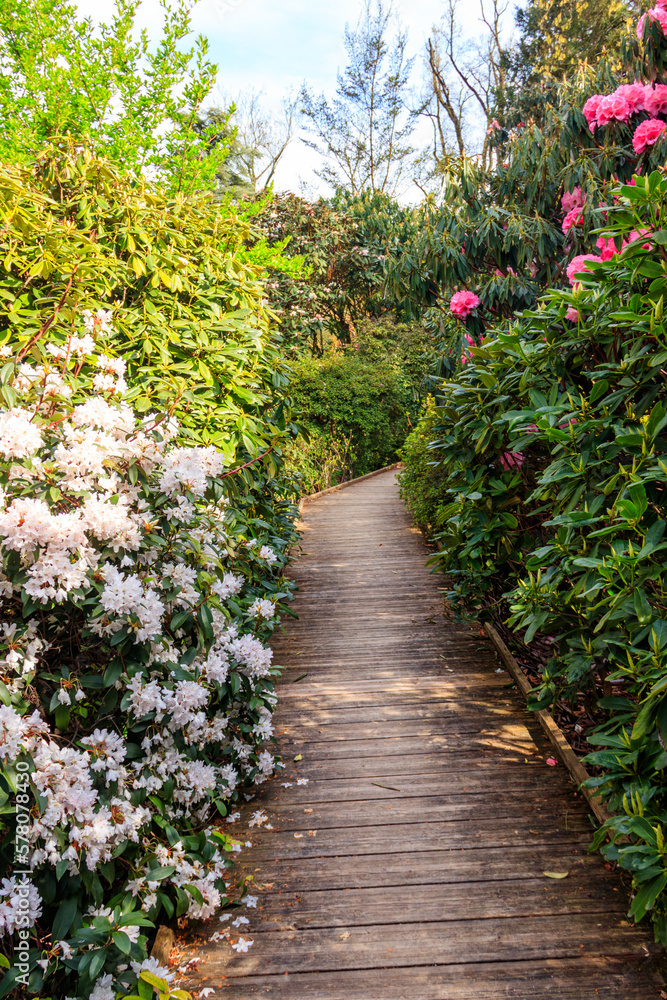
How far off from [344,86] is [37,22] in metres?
21.5

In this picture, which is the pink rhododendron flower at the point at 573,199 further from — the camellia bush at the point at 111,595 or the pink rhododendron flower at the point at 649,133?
the camellia bush at the point at 111,595

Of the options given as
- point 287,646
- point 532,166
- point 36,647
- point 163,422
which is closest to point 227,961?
point 36,647

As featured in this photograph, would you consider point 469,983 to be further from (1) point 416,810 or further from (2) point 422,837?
(1) point 416,810

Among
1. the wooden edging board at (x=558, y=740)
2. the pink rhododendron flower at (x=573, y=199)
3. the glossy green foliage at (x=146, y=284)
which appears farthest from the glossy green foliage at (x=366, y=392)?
the glossy green foliage at (x=146, y=284)

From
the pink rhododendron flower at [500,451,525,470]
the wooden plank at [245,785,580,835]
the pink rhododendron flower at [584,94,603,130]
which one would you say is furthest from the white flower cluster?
the pink rhododendron flower at [584,94,603,130]

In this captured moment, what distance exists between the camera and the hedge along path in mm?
1963

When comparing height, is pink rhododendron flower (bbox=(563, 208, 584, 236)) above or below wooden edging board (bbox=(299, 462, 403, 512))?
above

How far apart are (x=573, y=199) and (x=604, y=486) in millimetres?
3080

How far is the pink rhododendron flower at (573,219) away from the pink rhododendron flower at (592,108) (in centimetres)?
56

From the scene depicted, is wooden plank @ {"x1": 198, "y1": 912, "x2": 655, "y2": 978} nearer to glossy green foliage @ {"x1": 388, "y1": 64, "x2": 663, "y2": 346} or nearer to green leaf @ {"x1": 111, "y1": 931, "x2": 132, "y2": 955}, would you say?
green leaf @ {"x1": 111, "y1": 931, "x2": 132, "y2": 955}

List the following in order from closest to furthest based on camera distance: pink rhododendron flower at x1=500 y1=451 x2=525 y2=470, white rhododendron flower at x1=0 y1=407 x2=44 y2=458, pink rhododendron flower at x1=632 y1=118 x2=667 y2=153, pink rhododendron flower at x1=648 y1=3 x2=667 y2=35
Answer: white rhododendron flower at x1=0 y1=407 x2=44 y2=458
pink rhododendron flower at x1=500 y1=451 x2=525 y2=470
pink rhododendron flower at x1=632 y1=118 x2=667 y2=153
pink rhododendron flower at x1=648 y1=3 x2=667 y2=35

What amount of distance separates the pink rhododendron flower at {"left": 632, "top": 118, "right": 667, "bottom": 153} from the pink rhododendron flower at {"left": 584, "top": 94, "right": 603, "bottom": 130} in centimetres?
53

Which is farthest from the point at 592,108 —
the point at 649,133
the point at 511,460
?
the point at 511,460

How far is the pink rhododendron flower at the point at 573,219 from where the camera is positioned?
4.03 metres
